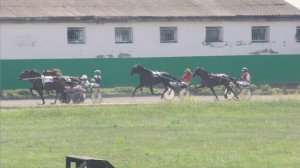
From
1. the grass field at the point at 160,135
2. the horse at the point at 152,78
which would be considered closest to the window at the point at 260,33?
the horse at the point at 152,78

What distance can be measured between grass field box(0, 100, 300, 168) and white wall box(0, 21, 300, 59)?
59.8 ft

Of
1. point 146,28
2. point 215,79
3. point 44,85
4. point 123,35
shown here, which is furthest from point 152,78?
point 146,28

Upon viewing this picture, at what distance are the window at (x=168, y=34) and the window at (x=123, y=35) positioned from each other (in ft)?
6.16

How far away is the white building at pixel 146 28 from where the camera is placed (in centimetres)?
5257

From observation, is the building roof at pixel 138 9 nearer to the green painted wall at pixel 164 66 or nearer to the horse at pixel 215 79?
the green painted wall at pixel 164 66

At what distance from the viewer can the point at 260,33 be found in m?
58.1

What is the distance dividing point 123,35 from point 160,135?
31310mm

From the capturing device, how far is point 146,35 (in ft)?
182

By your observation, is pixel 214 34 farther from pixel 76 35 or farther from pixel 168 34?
pixel 76 35

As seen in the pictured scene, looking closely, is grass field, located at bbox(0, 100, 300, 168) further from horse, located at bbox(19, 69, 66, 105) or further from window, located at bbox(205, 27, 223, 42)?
window, located at bbox(205, 27, 223, 42)

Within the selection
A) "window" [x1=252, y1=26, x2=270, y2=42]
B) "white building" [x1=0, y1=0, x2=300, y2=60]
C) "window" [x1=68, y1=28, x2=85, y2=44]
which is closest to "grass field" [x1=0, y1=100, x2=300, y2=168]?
"white building" [x1=0, y1=0, x2=300, y2=60]

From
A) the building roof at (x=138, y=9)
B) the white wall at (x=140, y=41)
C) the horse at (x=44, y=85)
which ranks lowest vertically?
the horse at (x=44, y=85)

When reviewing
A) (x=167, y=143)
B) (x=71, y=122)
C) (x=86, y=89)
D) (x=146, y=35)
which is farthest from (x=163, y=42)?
(x=167, y=143)

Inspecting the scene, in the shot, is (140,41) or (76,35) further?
(140,41)
